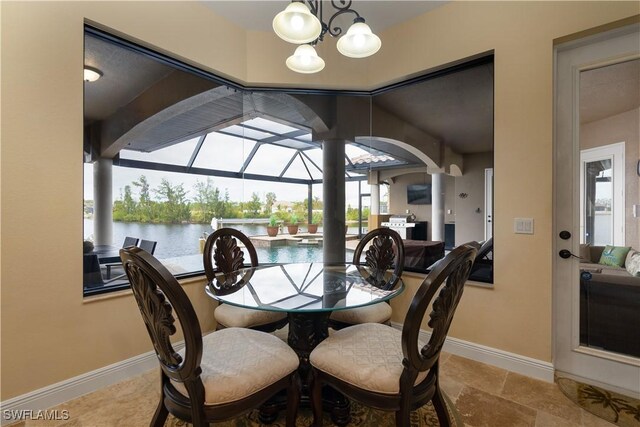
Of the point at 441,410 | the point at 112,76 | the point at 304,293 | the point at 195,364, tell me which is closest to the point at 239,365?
the point at 195,364

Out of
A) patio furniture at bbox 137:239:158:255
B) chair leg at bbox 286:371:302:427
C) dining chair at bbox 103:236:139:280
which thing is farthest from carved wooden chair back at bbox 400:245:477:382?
patio furniture at bbox 137:239:158:255

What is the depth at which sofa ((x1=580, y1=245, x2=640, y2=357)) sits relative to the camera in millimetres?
1986

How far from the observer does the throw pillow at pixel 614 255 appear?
2.01m

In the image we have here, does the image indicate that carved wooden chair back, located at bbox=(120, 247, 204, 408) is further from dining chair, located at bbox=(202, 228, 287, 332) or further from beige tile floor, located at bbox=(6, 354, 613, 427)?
beige tile floor, located at bbox=(6, 354, 613, 427)

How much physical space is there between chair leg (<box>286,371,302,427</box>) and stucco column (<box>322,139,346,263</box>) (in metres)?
2.14

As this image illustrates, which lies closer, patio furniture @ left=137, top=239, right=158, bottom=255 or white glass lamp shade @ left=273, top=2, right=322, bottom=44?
white glass lamp shade @ left=273, top=2, right=322, bottom=44

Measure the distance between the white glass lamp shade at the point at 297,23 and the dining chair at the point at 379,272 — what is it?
62.0 inches

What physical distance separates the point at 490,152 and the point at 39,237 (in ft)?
10.7

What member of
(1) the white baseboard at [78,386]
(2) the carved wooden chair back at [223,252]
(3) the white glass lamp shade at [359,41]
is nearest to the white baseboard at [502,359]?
(2) the carved wooden chair back at [223,252]

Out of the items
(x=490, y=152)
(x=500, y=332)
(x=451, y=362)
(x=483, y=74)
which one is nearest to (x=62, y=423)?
(x=451, y=362)

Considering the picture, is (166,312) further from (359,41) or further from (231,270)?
(359,41)

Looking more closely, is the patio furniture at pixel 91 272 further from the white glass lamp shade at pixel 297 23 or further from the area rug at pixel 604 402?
the area rug at pixel 604 402

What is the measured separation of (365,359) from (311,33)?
1722 millimetres

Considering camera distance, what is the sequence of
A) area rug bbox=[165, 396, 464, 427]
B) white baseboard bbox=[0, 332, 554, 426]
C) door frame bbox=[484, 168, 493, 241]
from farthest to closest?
door frame bbox=[484, 168, 493, 241] → white baseboard bbox=[0, 332, 554, 426] → area rug bbox=[165, 396, 464, 427]
